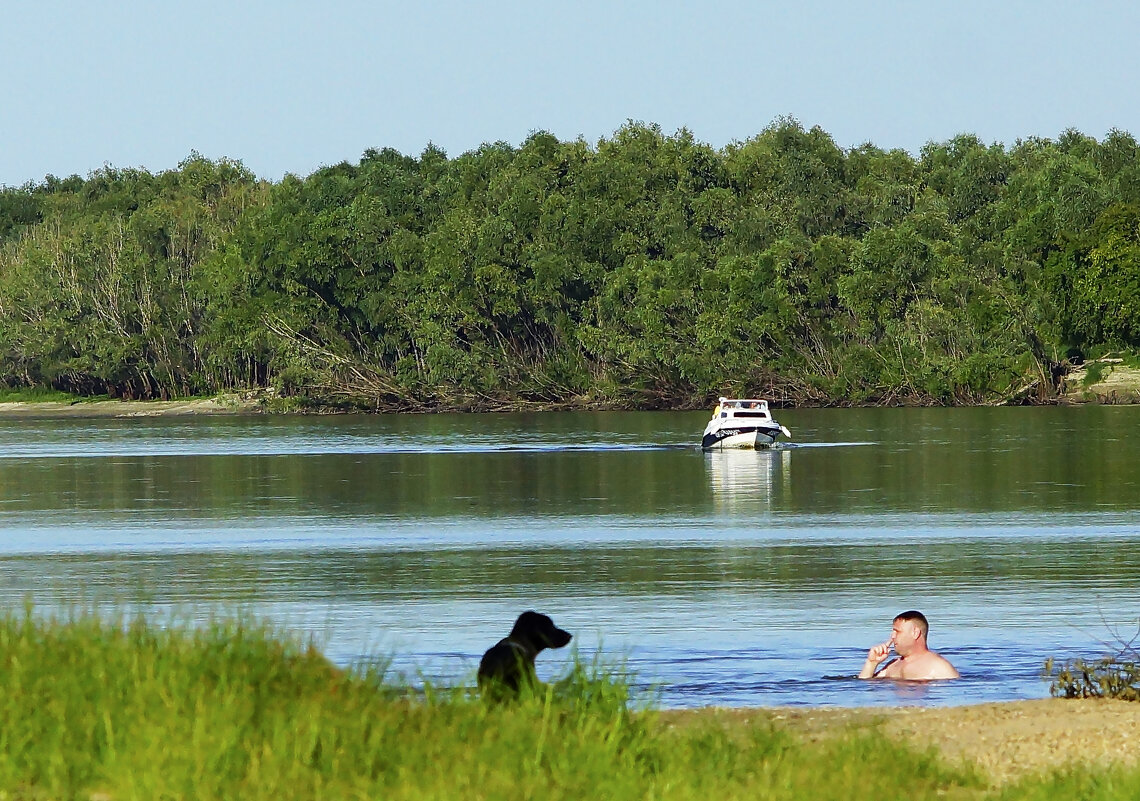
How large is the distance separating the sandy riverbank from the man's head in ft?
5.90

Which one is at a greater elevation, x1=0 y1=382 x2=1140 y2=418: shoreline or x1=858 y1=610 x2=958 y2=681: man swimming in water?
x1=0 y1=382 x2=1140 y2=418: shoreline

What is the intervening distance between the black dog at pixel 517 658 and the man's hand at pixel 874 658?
4777mm

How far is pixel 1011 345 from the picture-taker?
11019 cm

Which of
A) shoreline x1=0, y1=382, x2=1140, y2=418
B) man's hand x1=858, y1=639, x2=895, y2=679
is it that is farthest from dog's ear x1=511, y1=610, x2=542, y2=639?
shoreline x1=0, y1=382, x2=1140, y2=418

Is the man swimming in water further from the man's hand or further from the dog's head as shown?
the dog's head

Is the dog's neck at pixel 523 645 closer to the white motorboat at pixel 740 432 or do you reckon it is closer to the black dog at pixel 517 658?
the black dog at pixel 517 658

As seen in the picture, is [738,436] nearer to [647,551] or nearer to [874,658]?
[647,551]

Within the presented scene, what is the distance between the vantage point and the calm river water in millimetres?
19672

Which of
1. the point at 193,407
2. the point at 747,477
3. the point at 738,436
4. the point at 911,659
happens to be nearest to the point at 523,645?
the point at 911,659

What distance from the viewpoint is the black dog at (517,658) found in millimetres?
11352

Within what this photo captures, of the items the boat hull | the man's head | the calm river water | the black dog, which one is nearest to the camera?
the black dog

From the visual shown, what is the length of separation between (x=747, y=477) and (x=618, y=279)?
65890 mm

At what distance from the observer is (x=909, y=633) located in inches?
660

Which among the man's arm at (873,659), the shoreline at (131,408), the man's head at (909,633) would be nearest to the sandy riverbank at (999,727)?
the man's arm at (873,659)
